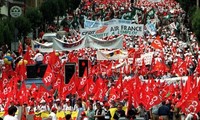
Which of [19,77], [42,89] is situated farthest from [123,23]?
[42,89]

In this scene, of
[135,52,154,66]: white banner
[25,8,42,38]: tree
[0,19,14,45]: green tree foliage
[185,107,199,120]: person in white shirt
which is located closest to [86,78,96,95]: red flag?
[185,107,199,120]: person in white shirt

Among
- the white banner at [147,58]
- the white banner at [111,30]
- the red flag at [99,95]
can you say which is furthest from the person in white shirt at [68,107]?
the white banner at [147,58]

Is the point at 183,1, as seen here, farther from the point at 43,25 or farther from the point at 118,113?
the point at 118,113

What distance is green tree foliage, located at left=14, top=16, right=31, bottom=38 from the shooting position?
193 ft

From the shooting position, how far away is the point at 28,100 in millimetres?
27703

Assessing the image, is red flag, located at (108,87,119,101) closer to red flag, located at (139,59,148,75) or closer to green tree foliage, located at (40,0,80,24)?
red flag, located at (139,59,148,75)

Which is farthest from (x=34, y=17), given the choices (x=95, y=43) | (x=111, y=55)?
(x=95, y=43)

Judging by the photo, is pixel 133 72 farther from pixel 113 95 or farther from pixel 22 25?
pixel 22 25

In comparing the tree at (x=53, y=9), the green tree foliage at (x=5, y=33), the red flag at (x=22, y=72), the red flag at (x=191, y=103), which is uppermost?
the red flag at (x=191, y=103)

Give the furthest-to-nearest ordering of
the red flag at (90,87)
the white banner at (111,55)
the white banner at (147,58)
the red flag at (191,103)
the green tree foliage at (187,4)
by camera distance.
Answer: the green tree foliage at (187,4) < the white banner at (111,55) < the white banner at (147,58) < the red flag at (90,87) < the red flag at (191,103)

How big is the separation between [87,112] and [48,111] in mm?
2849

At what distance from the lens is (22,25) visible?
5969 cm

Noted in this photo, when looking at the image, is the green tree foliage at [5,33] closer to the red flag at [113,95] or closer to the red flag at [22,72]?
the red flag at [22,72]

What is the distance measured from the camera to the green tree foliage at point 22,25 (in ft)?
193
